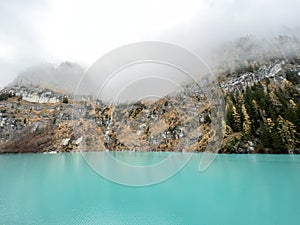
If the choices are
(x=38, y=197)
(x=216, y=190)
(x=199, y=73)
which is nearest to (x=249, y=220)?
(x=216, y=190)

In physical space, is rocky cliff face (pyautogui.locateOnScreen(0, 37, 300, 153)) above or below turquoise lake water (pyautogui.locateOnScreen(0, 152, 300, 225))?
above

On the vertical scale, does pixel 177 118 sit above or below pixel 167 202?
above

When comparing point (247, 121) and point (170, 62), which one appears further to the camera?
point (247, 121)

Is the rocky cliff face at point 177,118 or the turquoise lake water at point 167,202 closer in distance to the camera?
the rocky cliff face at point 177,118

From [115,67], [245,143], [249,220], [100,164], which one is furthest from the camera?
[245,143]

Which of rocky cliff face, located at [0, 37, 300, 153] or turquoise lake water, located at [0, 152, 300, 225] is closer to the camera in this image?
rocky cliff face, located at [0, 37, 300, 153]

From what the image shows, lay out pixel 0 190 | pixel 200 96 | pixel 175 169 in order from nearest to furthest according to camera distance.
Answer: pixel 175 169 < pixel 200 96 < pixel 0 190

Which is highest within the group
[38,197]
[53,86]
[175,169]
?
[53,86]

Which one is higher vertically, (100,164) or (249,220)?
(100,164)

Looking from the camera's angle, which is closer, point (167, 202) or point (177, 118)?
point (177, 118)

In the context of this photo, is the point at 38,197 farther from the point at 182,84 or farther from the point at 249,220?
the point at 182,84
